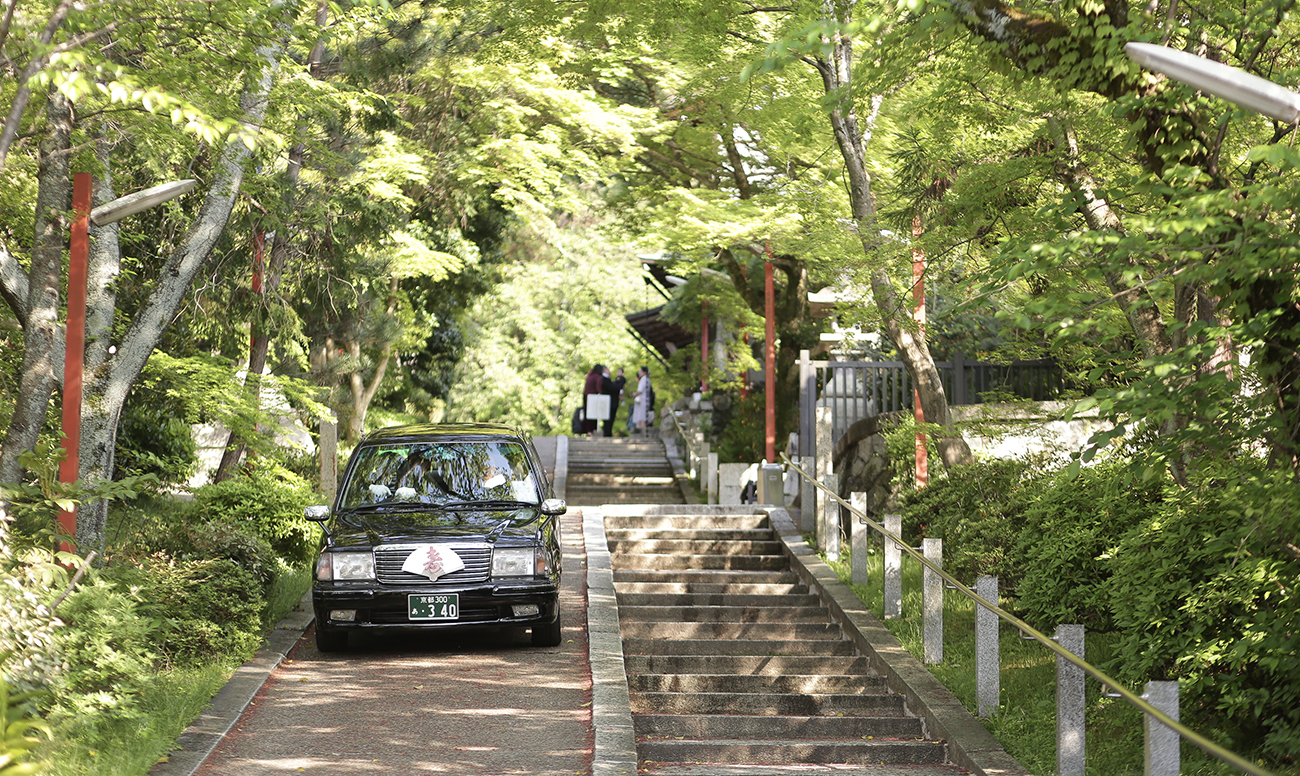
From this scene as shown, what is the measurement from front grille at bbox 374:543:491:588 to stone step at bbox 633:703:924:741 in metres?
1.84

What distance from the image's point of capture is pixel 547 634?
9734mm

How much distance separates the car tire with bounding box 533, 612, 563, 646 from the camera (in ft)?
31.8

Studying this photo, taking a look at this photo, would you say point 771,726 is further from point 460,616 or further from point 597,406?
point 597,406

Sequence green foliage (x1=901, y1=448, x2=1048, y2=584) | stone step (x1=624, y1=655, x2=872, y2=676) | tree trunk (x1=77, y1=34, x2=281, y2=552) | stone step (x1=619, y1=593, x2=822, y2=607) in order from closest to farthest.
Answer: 1. stone step (x1=624, y1=655, x2=872, y2=676)
2. tree trunk (x1=77, y1=34, x2=281, y2=552)
3. green foliage (x1=901, y1=448, x2=1048, y2=584)
4. stone step (x1=619, y1=593, x2=822, y2=607)

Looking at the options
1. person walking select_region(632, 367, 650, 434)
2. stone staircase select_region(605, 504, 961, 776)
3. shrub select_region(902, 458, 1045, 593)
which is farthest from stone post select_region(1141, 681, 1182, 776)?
person walking select_region(632, 367, 650, 434)

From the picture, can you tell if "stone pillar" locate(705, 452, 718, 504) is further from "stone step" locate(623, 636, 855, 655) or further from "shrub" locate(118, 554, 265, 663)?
"shrub" locate(118, 554, 265, 663)

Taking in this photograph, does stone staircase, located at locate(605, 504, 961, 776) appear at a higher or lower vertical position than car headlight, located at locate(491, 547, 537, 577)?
lower

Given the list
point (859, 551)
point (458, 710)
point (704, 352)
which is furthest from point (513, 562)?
point (704, 352)

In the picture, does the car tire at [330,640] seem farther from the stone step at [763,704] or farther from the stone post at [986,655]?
the stone post at [986,655]

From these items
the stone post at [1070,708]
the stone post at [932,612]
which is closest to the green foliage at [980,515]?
the stone post at [932,612]

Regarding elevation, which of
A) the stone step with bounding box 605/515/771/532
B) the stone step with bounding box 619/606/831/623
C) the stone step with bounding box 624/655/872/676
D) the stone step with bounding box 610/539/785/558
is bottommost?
the stone step with bounding box 624/655/872/676

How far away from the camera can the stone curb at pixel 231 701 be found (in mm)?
6680

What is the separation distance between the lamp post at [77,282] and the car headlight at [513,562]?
2.98m

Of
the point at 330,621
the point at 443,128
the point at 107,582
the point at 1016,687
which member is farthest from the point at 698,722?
the point at 443,128
